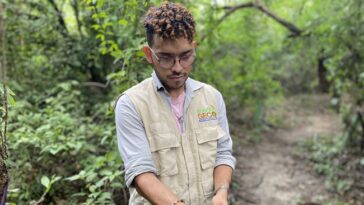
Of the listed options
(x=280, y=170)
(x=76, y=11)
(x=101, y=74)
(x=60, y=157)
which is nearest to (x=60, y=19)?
(x=76, y=11)

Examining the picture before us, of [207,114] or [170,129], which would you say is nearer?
[170,129]

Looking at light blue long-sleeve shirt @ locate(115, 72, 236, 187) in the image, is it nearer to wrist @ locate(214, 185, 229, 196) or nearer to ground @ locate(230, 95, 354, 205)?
wrist @ locate(214, 185, 229, 196)

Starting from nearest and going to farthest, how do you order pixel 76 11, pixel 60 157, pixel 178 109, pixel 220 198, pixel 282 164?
1. pixel 220 198
2. pixel 178 109
3. pixel 60 157
4. pixel 76 11
5. pixel 282 164

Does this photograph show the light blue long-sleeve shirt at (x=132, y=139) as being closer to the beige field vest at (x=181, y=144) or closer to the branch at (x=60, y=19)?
the beige field vest at (x=181, y=144)

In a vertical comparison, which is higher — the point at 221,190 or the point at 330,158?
the point at 221,190

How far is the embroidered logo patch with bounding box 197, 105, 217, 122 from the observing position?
2.20 meters

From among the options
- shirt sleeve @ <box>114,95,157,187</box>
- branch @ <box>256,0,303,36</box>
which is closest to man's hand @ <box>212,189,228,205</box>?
shirt sleeve @ <box>114,95,157,187</box>

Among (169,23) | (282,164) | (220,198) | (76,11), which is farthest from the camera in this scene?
(282,164)

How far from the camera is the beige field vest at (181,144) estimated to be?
2.08 m

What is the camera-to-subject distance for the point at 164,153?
6.79 feet

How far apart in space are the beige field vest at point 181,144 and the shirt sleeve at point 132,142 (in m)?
0.04

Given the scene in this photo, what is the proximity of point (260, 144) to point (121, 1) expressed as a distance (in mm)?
5778

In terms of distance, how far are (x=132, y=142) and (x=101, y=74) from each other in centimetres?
395

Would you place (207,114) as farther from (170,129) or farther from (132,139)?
(132,139)
